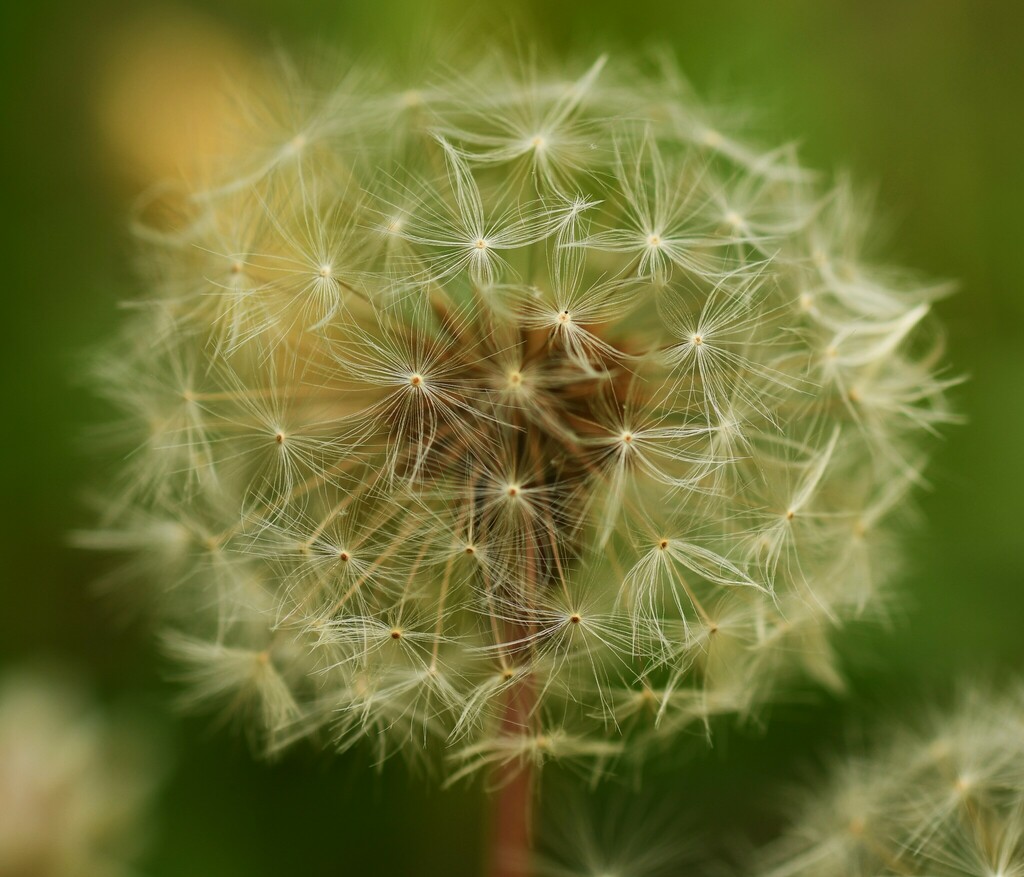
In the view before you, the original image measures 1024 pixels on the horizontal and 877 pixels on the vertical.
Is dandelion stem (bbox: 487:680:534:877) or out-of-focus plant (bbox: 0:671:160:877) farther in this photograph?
out-of-focus plant (bbox: 0:671:160:877)

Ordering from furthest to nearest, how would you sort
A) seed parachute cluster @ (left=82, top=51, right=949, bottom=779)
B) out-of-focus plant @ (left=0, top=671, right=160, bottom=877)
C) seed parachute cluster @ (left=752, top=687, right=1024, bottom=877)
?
out-of-focus plant @ (left=0, top=671, right=160, bottom=877) < seed parachute cluster @ (left=752, top=687, right=1024, bottom=877) < seed parachute cluster @ (left=82, top=51, right=949, bottom=779)

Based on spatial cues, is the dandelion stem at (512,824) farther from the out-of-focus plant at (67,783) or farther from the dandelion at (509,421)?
the out-of-focus plant at (67,783)

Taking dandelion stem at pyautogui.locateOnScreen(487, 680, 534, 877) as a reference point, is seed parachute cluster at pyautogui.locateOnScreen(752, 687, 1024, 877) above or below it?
above

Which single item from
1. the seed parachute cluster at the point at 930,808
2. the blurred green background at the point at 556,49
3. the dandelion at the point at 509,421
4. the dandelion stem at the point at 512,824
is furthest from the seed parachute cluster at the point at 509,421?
the blurred green background at the point at 556,49

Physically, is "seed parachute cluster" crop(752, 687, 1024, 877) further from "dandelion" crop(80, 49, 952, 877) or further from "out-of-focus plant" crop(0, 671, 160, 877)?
"out-of-focus plant" crop(0, 671, 160, 877)

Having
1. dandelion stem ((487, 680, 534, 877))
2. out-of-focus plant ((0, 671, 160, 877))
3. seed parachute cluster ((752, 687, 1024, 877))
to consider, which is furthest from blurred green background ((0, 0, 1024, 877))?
dandelion stem ((487, 680, 534, 877))

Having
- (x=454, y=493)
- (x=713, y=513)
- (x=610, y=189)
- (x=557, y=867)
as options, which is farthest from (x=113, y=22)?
(x=557, y=867)

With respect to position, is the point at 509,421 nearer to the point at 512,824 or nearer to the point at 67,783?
the point at 512,824

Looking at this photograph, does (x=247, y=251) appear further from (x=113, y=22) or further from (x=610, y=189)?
(x=113, y=22)

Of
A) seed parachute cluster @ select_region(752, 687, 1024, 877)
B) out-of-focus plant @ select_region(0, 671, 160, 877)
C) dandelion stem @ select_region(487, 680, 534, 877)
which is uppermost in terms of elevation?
seed parachute cluster @ select_region(752, 687, 1024, 877)
